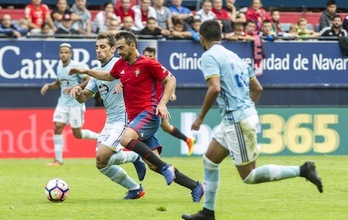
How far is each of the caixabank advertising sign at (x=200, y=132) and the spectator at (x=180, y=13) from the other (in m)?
2.22

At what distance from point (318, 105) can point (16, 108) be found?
22.9 feet

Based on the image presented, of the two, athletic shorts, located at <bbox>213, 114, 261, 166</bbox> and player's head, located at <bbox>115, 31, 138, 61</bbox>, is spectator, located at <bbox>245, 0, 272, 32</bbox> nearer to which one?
player's head, located at <bbox>115, 31, 138, 61</bbox>

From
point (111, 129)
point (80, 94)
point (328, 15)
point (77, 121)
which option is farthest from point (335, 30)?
point (80, 94)

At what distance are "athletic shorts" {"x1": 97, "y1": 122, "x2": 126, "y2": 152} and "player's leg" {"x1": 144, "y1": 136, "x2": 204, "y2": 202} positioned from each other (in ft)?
1.33

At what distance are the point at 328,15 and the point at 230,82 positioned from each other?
15.3m

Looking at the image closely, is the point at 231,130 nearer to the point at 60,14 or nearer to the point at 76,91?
the point at 76,91

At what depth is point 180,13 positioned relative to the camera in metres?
23.9

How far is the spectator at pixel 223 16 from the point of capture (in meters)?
23.8

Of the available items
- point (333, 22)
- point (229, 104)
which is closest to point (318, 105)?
point (333, 22)

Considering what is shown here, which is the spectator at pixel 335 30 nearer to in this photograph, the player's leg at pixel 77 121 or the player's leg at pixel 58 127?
the player's leg at pixel 77 121

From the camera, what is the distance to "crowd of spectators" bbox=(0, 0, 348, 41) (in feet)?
73.9

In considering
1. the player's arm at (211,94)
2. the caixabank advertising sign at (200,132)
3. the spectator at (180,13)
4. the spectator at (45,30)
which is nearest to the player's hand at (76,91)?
the player's arm at (211,94)

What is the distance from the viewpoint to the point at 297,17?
2598 centimetres

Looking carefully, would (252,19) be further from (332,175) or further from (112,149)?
(112,149)
